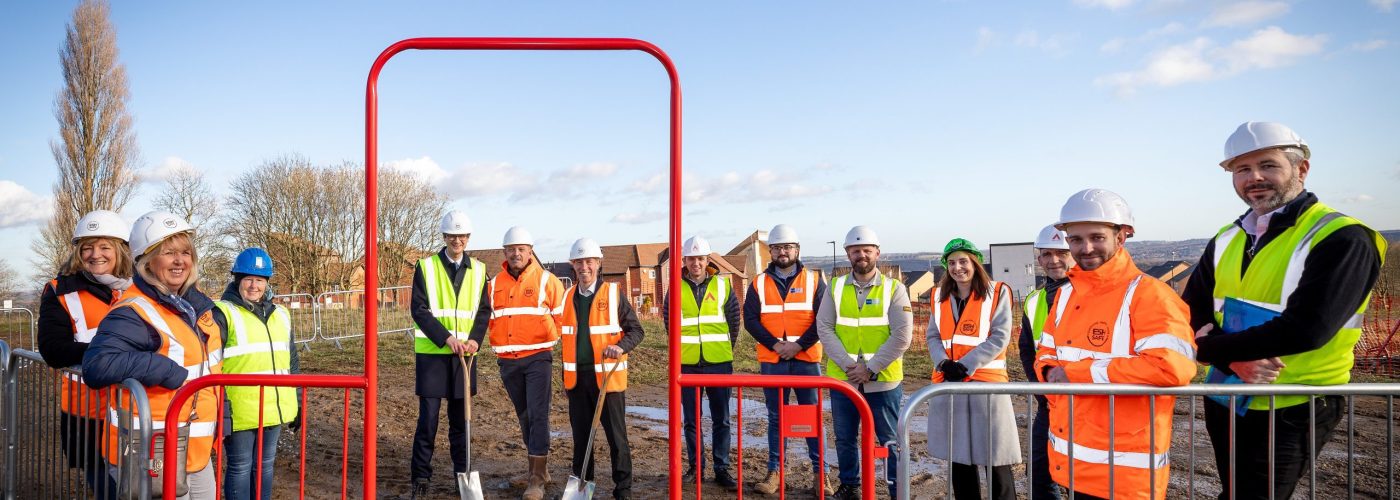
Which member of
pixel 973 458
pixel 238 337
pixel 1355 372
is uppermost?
pixel 238 337

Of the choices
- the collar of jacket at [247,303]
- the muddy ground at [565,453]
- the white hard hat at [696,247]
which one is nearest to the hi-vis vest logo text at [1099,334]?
the muddy ground at [565,453]

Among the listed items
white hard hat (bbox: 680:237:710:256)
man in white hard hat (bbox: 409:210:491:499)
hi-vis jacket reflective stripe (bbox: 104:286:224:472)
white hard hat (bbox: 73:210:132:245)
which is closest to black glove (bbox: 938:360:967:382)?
white hard hat (bbox: 680:237:710:256)

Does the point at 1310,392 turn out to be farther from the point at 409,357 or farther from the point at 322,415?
the point at 409,357

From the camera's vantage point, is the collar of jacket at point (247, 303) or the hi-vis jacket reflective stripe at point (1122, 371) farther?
the collar of jacket at point (247, 303)

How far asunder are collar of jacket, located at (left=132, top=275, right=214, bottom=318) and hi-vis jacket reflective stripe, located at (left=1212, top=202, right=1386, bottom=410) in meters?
4.54

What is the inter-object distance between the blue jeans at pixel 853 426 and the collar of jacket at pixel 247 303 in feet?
12.3

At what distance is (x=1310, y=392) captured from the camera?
305cm

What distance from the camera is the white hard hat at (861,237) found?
6141 millimetres

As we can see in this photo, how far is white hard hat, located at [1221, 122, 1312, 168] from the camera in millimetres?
3145

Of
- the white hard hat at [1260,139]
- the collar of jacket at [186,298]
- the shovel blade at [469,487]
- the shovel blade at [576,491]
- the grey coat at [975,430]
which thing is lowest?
the shovel blade at [576,491]

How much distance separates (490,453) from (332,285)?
26.4 meters

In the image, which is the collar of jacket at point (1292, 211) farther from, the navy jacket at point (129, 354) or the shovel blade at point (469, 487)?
the navy jacket at point (129, 354)

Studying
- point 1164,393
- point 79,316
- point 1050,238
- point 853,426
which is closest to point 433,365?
point 79,316

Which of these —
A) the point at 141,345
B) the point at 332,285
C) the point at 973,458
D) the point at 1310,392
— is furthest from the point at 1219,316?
the point at 332,285
